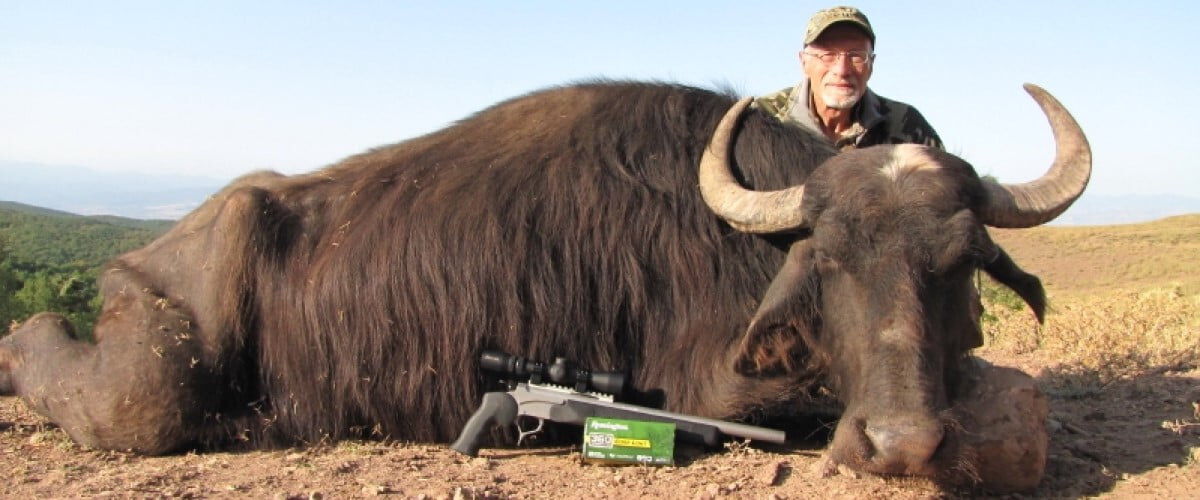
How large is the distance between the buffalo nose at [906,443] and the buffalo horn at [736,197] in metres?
1.19

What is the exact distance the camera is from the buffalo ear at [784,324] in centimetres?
413


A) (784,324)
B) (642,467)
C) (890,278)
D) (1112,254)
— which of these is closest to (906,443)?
(890,278)

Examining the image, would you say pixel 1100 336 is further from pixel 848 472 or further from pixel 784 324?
pixel 848 472

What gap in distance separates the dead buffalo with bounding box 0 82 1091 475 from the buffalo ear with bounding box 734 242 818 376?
0.05 feet

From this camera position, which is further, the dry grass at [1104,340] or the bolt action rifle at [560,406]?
the dry grass at [1104,340]

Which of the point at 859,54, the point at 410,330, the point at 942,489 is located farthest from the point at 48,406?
the point at 859,54

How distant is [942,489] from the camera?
363 cm

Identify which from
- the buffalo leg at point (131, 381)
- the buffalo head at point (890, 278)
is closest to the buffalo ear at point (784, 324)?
the buffalo head at point (890, 278)

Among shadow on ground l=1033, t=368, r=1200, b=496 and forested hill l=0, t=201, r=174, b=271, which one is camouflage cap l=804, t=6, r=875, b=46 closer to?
shadow on ground l=1033, t=368, r=1200, b=496

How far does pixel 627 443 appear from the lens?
4348 mm

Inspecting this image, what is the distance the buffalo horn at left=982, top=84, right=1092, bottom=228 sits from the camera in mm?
4160

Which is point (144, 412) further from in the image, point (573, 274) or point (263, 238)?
point (573, 274)

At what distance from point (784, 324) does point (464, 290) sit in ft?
5.75

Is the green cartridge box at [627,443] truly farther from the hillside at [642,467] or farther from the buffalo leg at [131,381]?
the buffalo leg at [131,381]
